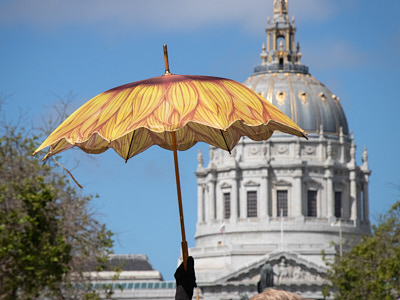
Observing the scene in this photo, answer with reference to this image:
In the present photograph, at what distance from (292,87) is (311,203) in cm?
1377

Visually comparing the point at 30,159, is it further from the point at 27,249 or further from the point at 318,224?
the point at 318,224

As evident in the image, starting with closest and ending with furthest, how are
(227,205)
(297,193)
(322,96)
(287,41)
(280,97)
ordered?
(280,97) < (297,193) < (227,205) < (322,96) < (287,41)

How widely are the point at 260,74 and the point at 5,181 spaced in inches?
4595

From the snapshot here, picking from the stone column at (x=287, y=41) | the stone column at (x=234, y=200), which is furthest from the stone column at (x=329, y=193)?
the stone column at (x=287, y=41)

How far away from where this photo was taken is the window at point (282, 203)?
500 feet

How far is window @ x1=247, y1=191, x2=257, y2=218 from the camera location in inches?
5974

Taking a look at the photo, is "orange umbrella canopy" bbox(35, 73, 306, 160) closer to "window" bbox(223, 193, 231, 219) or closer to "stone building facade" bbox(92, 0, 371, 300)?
"stone building facade" bbox(92, 0, 371, 300)

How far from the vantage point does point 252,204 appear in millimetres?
152625

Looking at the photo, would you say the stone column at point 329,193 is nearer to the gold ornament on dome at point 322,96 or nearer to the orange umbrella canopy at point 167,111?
A: the gold ornament on dome at point 322,96

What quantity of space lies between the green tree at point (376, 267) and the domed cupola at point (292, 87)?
6629 cm

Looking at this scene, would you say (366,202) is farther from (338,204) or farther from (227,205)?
(227,205)

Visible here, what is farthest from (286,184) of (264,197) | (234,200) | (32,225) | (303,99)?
(32,225)

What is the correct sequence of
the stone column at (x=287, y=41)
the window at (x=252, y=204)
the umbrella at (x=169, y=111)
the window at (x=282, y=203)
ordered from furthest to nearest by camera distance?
the stone column at (x=287, y=41), the window at (x=282, y=203), the window at (x=252, y=204), the umbrella at (x=169, y=111)

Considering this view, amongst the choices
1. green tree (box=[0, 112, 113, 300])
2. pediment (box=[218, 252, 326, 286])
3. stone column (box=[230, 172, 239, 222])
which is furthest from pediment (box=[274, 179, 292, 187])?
green tree (box=[0, 112, 113, 300])
